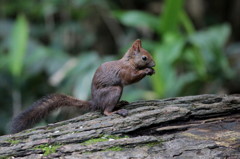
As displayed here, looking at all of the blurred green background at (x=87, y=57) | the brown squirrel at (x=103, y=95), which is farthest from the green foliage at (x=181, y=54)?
the brown squirrel at (x=103, y=95)

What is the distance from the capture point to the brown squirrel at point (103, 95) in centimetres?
364

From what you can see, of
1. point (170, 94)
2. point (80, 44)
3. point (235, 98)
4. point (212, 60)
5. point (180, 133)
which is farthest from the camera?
point (80, 44)

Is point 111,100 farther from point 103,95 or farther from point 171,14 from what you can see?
point 171,14

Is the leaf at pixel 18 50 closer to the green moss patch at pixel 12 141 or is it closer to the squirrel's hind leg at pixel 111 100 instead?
the squirrel's hind leg at pixel 111 100

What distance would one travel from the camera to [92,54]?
6.93 m

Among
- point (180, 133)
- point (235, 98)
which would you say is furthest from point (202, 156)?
point (235, 98)

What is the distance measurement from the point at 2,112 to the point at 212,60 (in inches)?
150

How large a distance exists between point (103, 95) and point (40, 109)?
1.95 ft

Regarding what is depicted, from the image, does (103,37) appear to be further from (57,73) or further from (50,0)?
(57,73)

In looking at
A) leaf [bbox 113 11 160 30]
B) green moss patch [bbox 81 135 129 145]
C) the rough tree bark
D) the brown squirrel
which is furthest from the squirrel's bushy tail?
leaf [bbox 113 11 160 30]

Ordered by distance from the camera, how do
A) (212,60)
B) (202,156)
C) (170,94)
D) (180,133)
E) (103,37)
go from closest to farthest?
(202,156) → (180,133) → (170,94) → (212,60) → (103,37)

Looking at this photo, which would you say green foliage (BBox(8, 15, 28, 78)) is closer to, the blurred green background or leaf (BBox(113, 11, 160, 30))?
the blurred green background

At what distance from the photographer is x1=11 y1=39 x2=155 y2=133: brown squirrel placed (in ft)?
12.0

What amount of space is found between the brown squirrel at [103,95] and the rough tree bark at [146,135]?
0.16 metres
